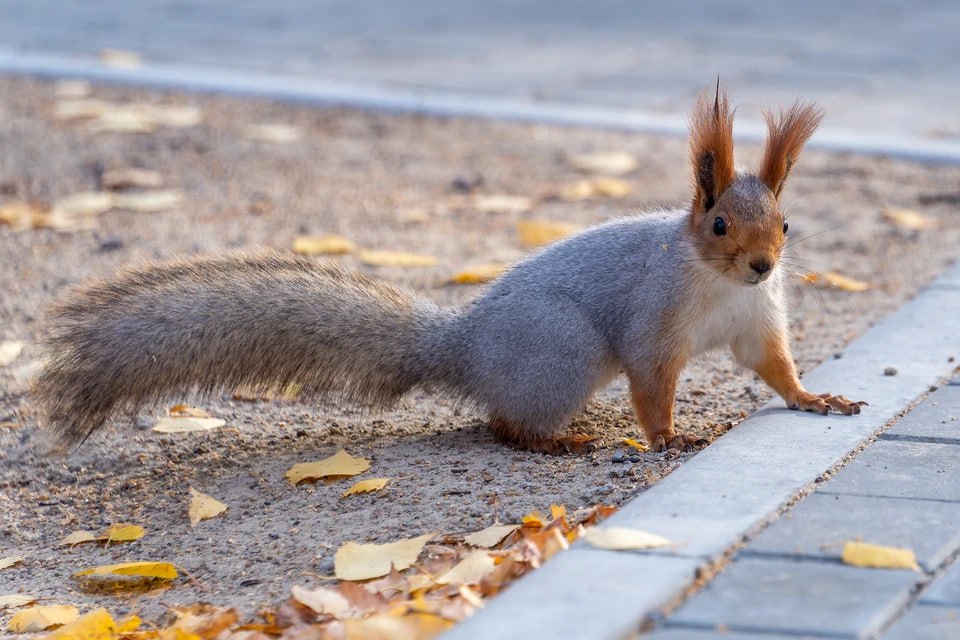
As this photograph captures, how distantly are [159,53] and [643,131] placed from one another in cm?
244

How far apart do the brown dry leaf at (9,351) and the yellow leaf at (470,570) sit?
5.25 ft

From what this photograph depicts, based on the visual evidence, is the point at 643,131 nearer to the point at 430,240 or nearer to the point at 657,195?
the point at 657,195

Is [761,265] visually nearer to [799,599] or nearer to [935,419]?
[935,419]

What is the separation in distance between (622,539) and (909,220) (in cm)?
252

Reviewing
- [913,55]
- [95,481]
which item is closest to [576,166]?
[913,55]

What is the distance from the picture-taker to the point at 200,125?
5.46m

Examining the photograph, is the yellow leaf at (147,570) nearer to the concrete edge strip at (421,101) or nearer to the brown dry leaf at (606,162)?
the brown dry leaf at (606,162)

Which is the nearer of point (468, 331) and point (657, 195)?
point (468, 331)

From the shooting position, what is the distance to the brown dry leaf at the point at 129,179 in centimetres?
467

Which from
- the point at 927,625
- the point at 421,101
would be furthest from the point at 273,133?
the point at 927,625

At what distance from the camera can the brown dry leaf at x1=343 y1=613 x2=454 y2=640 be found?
6.05 feet

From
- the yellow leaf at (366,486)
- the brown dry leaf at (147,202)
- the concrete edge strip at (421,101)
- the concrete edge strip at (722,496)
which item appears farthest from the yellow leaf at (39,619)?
the concrete edge strip at (421,101)

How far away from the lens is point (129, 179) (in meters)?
4.70

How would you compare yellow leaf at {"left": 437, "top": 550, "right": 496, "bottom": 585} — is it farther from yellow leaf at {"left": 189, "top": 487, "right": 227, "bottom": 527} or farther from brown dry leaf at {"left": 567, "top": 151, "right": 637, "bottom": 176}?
brown dry leaf at {"left": 567, "top": 151, "right": 637, "bottom": 176}
